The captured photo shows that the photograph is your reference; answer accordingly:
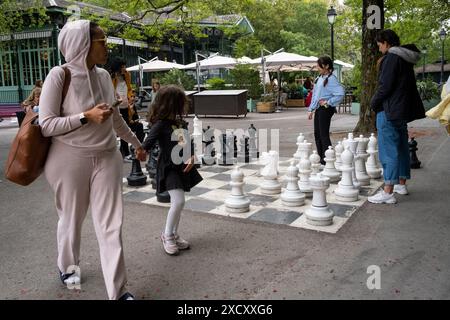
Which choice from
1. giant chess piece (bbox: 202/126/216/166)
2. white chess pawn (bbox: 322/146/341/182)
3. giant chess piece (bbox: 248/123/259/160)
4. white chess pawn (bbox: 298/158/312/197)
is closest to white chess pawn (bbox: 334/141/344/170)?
white chess pawn (bbox: 322/146/341/182)

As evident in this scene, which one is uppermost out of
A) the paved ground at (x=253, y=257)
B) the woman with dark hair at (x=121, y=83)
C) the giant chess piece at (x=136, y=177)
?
the woman with dark hair at (x=121, y=83)

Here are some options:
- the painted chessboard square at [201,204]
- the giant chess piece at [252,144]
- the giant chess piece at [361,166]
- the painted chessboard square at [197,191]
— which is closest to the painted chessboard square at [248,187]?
the painted chessboard square at [197,191]

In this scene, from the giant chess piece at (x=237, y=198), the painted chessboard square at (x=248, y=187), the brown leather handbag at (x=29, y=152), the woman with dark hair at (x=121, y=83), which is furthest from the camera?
the woman with dark hair at (x=121, y=83)

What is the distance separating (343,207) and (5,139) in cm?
→ 1074

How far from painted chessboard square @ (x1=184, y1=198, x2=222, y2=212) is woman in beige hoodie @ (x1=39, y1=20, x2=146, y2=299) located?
2.13 meters

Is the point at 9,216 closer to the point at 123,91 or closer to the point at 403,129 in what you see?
the point at 123,91

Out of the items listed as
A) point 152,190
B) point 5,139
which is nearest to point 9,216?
point 152,190

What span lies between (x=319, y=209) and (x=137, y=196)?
237 cm

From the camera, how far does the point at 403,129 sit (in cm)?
506

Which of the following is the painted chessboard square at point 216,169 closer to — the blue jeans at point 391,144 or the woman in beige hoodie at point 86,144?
the blue jeans at point 391,144

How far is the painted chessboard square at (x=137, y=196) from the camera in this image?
5523 mm

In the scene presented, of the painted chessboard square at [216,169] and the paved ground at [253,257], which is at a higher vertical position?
the painted chessboard square at [216,169]

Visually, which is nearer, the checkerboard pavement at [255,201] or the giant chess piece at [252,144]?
the checkerboard pavement at [255,201]

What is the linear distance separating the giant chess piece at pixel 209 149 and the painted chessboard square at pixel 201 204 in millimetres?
2125
